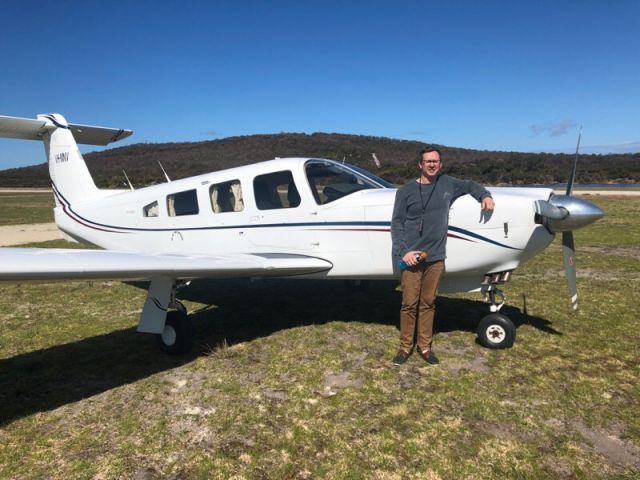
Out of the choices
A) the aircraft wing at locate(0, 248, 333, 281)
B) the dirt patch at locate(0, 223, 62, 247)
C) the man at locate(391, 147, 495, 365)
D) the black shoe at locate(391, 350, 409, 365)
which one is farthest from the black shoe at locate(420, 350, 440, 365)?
the dirt patch at locate(0, 223, 62, 247)

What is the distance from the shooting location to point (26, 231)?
18.5m

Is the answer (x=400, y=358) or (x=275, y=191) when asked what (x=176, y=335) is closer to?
(x=275, y=191)

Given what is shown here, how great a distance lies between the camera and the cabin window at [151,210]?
274 inches

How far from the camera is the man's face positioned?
14.2 feet

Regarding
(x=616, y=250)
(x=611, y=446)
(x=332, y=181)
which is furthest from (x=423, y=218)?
(x=616, y=250)

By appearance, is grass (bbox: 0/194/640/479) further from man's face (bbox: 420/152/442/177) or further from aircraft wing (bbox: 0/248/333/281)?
man's face (bbox: 420/152/442/177)

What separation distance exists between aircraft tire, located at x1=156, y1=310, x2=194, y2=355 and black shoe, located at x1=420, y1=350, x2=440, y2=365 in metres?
2.74

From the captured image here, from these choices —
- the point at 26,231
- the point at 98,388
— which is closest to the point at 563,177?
the point at 26,231

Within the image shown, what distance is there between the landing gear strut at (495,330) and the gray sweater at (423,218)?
109 cm

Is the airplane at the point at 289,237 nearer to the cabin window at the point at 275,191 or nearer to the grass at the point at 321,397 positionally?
the cabin window at the point at 275,191

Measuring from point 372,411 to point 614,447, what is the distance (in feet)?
5.94

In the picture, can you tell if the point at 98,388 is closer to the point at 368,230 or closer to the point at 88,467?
the point at 88,467

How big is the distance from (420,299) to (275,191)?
2.46 meters

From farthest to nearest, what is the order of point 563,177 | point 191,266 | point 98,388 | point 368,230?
point 563,177
point 368,230
point 191,266
point 98,388
